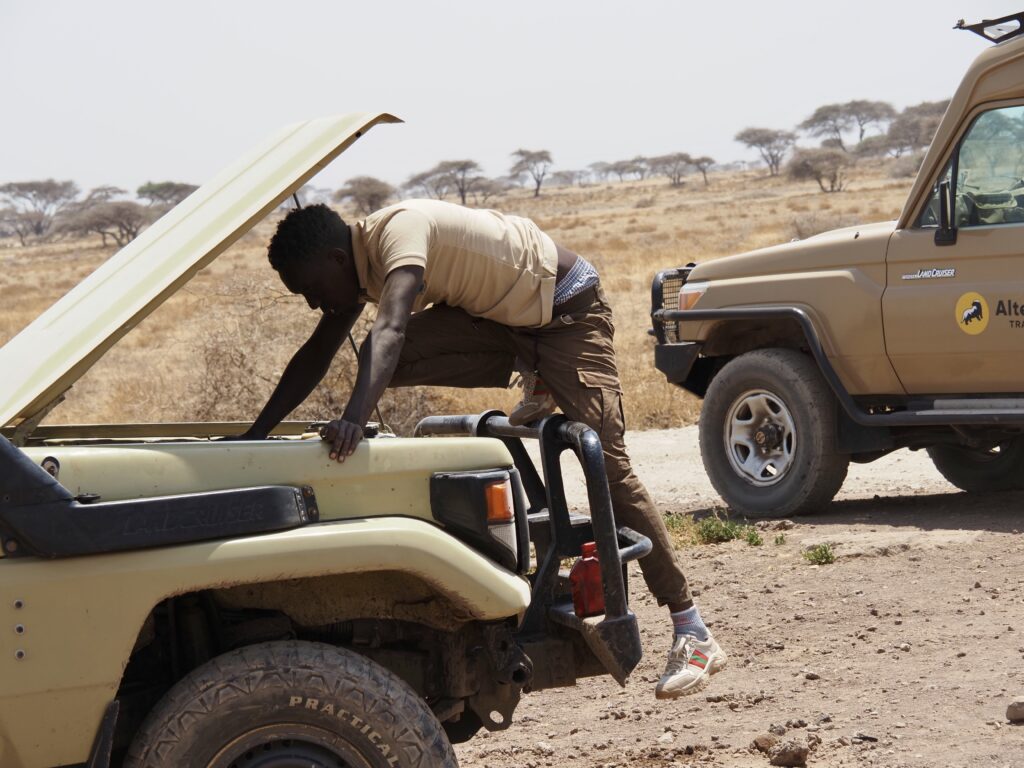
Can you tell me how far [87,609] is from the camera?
2.99 m

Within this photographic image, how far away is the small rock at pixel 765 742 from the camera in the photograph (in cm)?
461

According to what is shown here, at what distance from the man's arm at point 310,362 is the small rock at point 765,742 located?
1861mm

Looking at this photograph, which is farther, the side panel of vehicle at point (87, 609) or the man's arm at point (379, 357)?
the man's arm at point (379, 357)

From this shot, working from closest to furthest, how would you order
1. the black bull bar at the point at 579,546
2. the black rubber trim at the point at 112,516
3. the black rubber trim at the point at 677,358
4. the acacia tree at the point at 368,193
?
the black rubber trim at the point at 112,516 < the black bull bar at the point at 579,546 < the black rubber trim at the point at 677,358 < the acacia tree at the point at 368,193

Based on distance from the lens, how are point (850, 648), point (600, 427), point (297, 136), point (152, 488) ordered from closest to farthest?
point (152, 488)
point (297, 136)
point (600, 427)
point (850, 648)

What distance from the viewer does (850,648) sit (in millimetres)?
5695

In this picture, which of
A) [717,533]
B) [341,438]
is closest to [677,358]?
[717,533]

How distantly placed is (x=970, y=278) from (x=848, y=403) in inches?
39.1

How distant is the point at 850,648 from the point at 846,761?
49.1 inches

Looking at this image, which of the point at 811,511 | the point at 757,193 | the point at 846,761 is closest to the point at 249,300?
the point at 811,511

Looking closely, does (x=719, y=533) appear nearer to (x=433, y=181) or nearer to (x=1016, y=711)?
(x=1016, y=711)

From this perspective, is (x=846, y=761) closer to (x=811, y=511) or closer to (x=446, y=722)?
(x=446, y=722)

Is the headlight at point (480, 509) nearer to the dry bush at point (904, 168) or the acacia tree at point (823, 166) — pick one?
the acacia tree at point (823, 166)

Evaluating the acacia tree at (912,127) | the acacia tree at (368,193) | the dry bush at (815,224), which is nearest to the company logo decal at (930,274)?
the dry bush at (815,224)
